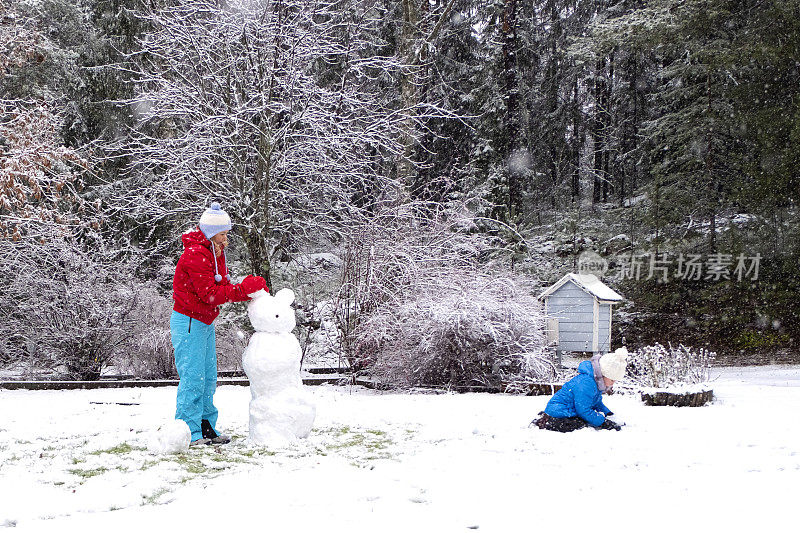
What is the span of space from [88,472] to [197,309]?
139 cm

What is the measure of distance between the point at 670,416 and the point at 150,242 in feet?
38.3

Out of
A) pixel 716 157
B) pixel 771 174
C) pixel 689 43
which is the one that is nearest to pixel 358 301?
pixel 771 174

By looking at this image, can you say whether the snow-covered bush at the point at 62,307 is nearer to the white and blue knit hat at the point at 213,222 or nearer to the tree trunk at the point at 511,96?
the white and blue knit hat at the point at 213,222

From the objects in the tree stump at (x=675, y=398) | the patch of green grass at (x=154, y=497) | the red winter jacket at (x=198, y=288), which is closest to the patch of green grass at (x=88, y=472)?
the patch of green grass at (x=154, y=497)

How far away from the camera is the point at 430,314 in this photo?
27.8 ft

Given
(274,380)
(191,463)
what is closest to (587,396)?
(274,380)

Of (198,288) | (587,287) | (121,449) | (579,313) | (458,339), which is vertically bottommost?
(121,449)

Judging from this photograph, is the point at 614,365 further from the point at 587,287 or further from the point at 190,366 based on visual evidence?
the point at 587,287

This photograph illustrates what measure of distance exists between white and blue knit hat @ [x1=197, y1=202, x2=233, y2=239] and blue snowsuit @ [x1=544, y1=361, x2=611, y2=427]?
3.04m

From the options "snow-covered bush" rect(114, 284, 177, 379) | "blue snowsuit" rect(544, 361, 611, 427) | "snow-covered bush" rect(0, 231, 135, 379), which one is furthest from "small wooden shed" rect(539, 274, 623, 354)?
"snow-covered bush" rect(0, 231, 135, 379)

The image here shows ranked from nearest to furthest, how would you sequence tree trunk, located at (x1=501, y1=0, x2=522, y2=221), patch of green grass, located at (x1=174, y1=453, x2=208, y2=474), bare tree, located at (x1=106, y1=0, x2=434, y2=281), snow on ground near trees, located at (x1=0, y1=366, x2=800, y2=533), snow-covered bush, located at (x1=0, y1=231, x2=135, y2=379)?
1. snow on ground near trees, located at (x1=0, y1=366, x2=800, y2=533)
2. patch of green grass, located at (x1=174, y1=453, x2=208, y2=474)
3. bare tree, located at (x1=106, y1=0, x2=434, y2=281)
4. snow-covered bush, located at (x1=0, y1=231, x2=135, y2=379)
5. tree trunk, located at (x1=501, y1=0, x2=522, y2=221)

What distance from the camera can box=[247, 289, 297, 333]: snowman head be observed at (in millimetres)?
5293

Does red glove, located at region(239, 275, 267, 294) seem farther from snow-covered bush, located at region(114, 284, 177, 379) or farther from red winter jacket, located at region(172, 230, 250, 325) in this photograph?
snow-covered bush, located at region(114, 284, 177, 379)

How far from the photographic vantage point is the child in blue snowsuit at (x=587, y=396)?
557cm
